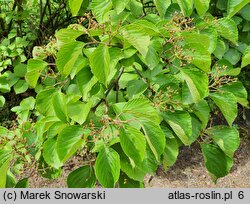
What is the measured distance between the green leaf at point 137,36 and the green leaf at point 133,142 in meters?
0.20

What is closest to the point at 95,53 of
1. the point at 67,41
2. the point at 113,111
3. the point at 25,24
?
the point at 67,41

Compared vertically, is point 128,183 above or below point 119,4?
below

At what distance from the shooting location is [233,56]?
2346 mm

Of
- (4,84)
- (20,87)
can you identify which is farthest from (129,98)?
(4,84)

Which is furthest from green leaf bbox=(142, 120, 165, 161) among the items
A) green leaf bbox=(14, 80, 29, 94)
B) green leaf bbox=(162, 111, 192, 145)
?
green leaf bbox=(14, 80, 29, 94)

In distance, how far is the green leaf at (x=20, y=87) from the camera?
99.0 inches

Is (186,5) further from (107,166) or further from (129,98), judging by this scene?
(107,166)

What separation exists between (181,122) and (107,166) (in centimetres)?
29

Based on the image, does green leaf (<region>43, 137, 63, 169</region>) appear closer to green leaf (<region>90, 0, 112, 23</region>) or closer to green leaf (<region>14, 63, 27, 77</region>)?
green leaf (<region>90, 0, 112, 23</region>)

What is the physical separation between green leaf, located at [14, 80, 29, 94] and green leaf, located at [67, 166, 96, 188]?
4.20ft

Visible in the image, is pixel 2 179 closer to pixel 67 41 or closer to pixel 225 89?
pixel 67 41

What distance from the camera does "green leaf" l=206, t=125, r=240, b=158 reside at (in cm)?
140

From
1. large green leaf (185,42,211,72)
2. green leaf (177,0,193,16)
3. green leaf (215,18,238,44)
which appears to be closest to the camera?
large green leaf (185,42,211,72)

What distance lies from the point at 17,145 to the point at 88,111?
0.38 m
